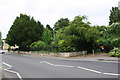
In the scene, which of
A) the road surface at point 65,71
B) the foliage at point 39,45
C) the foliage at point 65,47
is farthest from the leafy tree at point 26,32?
the road surface at point 65,71

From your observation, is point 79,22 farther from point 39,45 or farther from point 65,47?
point 39,45

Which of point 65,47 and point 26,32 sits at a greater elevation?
point 26,32

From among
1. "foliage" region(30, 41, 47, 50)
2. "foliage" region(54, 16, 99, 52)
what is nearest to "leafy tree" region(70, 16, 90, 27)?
"foliage" region(54, 16, 99, 52)

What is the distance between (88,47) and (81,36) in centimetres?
296

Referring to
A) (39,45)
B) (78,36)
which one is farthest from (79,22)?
(39,45)

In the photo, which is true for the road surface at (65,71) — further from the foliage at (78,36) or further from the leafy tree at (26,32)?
the leafy tree at (26,32)

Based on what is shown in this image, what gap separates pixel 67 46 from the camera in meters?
32.2

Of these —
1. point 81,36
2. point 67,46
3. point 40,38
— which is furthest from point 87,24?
point 40,38

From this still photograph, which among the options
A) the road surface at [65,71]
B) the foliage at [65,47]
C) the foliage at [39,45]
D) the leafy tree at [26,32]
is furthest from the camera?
the leafy tree at [26,32]

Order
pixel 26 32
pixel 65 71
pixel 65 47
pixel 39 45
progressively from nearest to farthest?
pixel 65 71 → pixel 65 47 → pixel 39 45 → pixel 26 32

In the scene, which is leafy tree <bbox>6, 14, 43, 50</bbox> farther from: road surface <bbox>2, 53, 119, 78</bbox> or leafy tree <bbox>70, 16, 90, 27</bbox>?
road surface <bbox>2, 53, 119, 78</bbox>

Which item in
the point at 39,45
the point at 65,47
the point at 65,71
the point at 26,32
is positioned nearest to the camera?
the point at 65,71

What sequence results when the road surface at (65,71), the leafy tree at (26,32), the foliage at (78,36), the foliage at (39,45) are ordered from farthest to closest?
the leafy tree at (26,32) < the foliage at (39,45) < the foliage at (78,36) < the road surface at (65,71)

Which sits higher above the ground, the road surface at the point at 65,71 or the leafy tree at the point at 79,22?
the leafy tree at the point at 79,22
